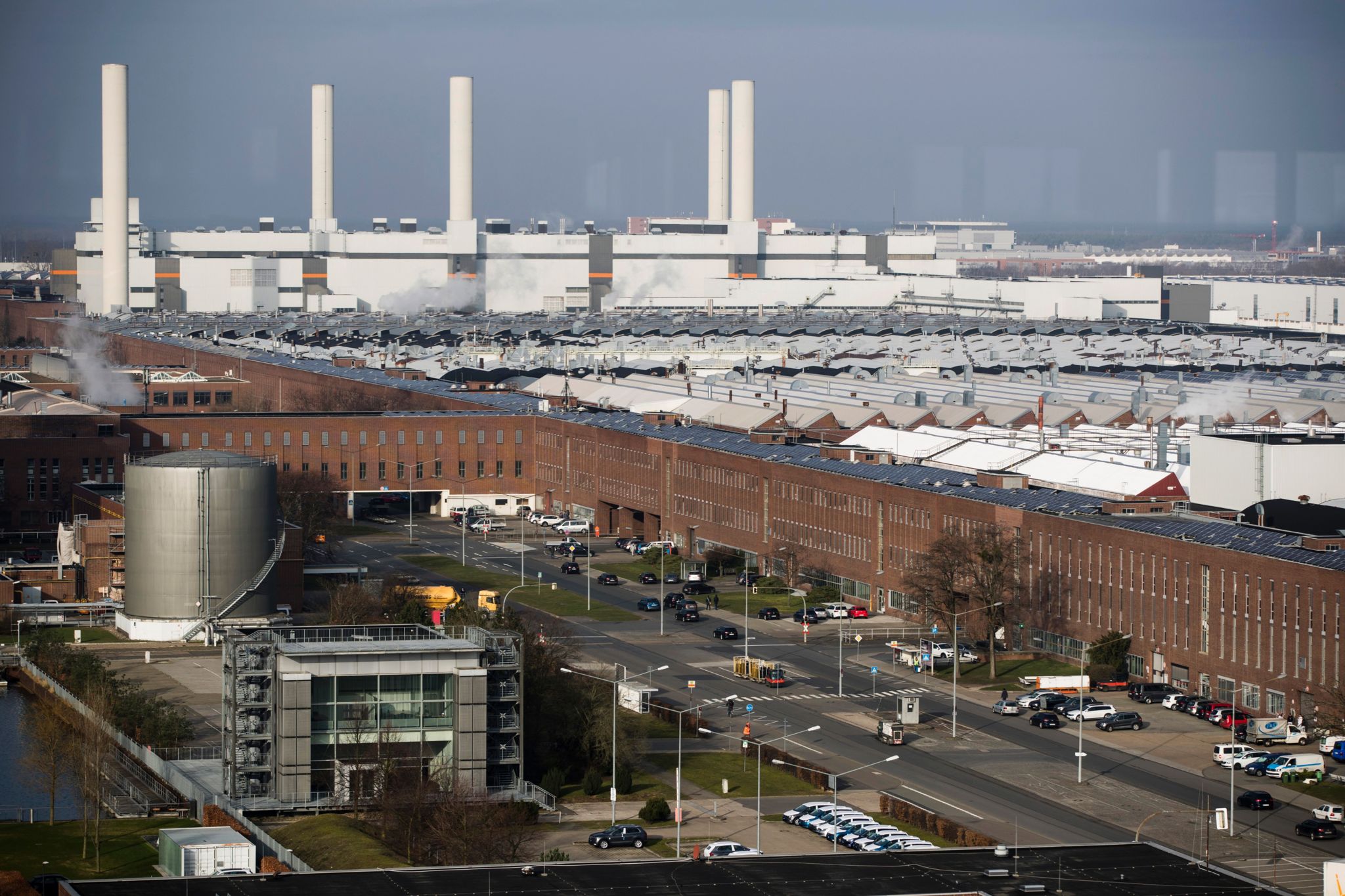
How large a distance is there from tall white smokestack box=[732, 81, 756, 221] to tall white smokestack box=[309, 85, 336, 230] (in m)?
27.1

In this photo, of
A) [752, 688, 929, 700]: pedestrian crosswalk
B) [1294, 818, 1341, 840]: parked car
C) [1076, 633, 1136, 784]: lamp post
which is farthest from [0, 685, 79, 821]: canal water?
[1294, 818, 1341, 840]: parked car

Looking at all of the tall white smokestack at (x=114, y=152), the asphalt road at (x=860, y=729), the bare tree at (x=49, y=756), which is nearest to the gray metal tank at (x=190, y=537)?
the asphalt road at (x=860, y=729)

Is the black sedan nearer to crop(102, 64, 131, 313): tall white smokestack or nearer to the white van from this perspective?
the white van

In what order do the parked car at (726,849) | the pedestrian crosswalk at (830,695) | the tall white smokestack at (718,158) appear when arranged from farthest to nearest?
the tall white smokestack at (718,158)
the pedestrian crosswalk at (830,695)
the parked car at (726,849)

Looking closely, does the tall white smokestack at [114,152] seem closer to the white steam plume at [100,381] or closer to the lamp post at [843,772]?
the white steam plume at [100,381]

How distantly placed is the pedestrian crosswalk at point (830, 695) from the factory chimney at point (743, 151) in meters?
107

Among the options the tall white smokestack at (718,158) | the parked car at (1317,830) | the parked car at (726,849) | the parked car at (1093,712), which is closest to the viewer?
the parked car at (726,849)

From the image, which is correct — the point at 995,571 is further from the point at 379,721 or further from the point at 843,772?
the point at 379,721

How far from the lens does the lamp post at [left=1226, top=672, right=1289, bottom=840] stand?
97.2 ft

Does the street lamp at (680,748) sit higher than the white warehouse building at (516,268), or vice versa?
the white warehouse building at (516,268)

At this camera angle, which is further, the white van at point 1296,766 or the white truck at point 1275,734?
the white truck at point 1275,734

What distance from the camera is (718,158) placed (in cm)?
14912

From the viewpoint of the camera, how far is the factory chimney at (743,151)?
143750 mm

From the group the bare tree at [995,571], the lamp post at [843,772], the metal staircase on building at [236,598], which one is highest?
the bare tree at [995,571]
